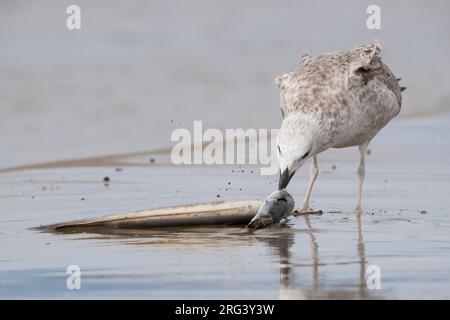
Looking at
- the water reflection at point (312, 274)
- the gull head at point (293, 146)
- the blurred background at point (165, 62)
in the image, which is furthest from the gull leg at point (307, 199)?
the blurred background at point (165, 62)

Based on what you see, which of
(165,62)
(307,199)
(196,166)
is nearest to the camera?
(307,199)

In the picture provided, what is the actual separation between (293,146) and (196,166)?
3.70 metres

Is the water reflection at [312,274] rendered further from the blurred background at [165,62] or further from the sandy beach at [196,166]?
the blurred background at [165,62]

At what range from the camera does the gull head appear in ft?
31.4

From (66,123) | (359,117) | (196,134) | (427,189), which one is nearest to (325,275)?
(359,117)

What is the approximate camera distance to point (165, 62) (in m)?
21.6

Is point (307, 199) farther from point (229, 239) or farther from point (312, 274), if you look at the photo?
point (312, 274)

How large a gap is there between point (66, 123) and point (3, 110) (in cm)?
139

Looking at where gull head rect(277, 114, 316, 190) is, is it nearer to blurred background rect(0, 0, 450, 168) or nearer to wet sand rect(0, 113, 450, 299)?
wet sand rect(0, 113, 450, 299)

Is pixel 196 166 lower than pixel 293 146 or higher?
lower

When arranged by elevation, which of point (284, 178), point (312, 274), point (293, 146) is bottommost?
point (312, 274)

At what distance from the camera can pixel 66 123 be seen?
54.5ft

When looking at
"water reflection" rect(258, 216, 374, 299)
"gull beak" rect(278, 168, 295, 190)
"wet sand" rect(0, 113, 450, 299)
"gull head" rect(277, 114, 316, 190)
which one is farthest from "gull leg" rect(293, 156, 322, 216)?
"water reflection" rect(258, 216, 374, 299)

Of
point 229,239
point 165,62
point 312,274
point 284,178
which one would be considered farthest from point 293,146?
point 165,62
